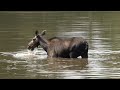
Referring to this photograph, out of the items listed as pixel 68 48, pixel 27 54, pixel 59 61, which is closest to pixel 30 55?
pixel 27 54

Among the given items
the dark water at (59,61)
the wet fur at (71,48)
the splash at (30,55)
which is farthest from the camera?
the splash at (30,55)

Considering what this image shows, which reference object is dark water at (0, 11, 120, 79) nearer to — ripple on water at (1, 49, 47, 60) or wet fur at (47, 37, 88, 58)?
ripple on water at (1, 49, 47, 60)

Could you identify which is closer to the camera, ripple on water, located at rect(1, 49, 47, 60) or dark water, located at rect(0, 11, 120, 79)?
dark water, located at rect(0, 11, 120, 79)

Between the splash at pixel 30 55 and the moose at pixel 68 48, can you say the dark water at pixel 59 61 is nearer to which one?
the splash at pixel 30 55

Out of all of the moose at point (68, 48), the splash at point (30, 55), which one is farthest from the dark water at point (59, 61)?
the moose at point (68, 48)

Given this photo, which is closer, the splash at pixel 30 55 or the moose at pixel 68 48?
the moose at pixel 68 48

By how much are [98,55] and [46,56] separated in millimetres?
1767

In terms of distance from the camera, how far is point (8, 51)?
16734 mm

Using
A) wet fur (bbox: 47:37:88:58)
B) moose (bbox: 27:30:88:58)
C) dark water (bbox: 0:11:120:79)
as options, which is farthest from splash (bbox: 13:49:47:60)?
wet fur (bbox: 47:37:88:58)

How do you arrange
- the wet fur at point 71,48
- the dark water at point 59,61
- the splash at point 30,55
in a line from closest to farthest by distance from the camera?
the dark water at point 59,61 < the wet fur at point 71,48 < the splash at point 30,55

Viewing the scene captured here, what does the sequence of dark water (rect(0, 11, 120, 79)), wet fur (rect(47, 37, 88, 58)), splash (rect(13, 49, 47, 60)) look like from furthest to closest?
splash (rect(13, 49, 47, 60)) → wet fur (rect(47, 37, 88, 58)) → dark water (rect(0, 11, 120, 79))

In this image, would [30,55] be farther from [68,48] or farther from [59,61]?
[59,61]

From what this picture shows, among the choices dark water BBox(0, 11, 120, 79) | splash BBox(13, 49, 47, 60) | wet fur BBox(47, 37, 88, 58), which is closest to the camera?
dark water BBox(0, 11, 120, 79)

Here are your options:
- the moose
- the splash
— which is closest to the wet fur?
the moose
